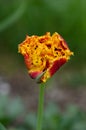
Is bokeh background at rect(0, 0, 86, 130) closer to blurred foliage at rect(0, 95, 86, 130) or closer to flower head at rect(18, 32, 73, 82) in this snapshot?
blurred foliage at rect(0, 95, 86, 130)

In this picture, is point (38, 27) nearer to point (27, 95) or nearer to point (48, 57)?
point (27, 95)

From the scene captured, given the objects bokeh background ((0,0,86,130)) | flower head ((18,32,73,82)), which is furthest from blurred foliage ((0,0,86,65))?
flower head ((18,32,73,82))

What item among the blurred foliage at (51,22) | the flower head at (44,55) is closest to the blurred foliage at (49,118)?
the flower head at (44,55)

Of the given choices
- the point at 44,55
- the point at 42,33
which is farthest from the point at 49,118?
the point at 42,33

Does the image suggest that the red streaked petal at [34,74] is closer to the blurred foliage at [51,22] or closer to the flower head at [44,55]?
the flower head at [44,55]

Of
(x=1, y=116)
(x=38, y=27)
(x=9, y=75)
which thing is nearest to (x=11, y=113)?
(x=1, y=116)

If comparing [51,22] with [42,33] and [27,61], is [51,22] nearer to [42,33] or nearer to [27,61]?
[42,33]

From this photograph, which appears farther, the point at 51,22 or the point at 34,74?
the point at 51,22
